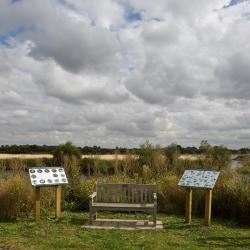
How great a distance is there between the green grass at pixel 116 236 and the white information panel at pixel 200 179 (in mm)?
854

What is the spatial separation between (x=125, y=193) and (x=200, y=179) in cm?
183

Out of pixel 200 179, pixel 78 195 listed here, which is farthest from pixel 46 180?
pixel 200 179

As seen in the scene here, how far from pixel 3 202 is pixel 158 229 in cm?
357

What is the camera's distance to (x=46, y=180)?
10.1 m

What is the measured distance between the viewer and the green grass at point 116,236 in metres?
7.86

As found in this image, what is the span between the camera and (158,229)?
366 inches

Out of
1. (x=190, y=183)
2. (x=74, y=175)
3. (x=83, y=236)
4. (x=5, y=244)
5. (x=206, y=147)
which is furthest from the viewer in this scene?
(x=206, y=147)

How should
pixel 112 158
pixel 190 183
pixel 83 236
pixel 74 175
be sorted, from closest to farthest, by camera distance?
1. pixel 83 236
2. pixel 190 183
3. pixel 74 175
4. pixel 112 158

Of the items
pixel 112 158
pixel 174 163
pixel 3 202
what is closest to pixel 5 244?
pixel 3 202

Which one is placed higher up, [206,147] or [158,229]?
[206,147]

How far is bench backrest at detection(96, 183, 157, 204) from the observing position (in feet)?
34.5

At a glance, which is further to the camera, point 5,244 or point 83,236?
point 83,236

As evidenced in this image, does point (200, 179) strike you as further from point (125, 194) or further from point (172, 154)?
point (172, 154)

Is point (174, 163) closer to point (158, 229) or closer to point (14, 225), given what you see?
point (158, 229)
